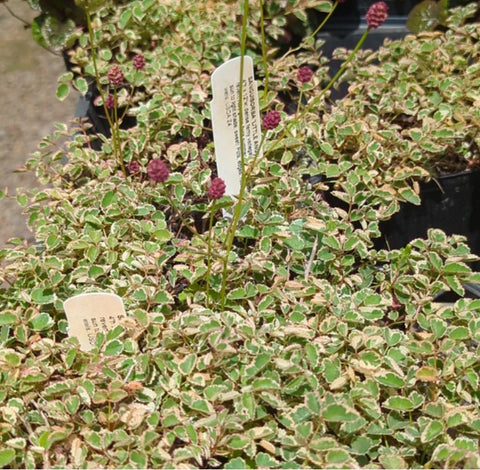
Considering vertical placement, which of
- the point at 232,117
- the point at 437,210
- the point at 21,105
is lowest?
the point at 437,210

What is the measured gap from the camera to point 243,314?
1.31m

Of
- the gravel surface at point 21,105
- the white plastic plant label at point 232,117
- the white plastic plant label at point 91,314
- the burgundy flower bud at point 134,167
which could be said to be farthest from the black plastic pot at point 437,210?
the gravel surface at point 21,105

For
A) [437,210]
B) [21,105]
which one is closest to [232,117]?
[437,210]

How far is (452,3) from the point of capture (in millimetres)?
2514

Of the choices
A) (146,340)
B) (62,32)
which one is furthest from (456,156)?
(62,32)

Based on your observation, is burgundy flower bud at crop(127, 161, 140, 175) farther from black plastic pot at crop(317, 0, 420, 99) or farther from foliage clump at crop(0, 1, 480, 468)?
black plastic pot at crop(317, 0, 420, 99)

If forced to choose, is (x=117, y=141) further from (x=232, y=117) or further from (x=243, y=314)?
(x=243, y=314)

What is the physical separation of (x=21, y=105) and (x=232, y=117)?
2.07 meters

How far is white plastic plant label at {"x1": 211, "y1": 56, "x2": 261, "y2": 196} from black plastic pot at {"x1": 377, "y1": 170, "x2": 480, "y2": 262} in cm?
49

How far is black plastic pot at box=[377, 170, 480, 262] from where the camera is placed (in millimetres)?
1826

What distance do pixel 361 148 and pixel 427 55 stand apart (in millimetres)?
495

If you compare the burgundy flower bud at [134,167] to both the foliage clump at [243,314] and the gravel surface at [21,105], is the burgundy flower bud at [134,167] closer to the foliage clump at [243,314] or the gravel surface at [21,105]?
the foliage clump at [243,314]

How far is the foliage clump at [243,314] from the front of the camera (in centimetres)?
112

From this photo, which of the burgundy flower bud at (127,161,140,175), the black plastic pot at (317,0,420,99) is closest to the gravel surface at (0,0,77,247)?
the burgundy flower bud at (127,161,140,175)
